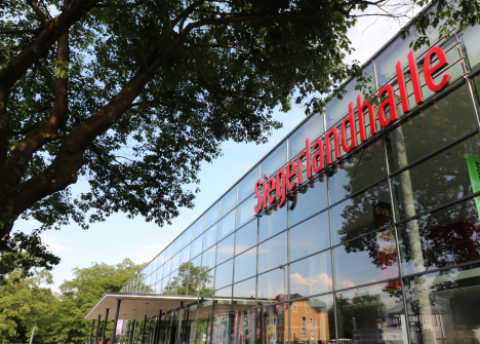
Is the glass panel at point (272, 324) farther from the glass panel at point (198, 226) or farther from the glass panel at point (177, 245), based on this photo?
the glass panel at point (177, 245)

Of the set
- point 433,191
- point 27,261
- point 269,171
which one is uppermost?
point 269,171

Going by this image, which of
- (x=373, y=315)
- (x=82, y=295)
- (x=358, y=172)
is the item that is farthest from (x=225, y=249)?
(x=82, y=295)

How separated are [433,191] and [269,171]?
26.4ft

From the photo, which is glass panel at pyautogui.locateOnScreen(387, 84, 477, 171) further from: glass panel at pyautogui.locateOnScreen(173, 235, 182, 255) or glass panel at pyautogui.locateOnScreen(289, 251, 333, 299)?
glass panel at pyautogui.locateOnScreen(173, 235, 182, 255)

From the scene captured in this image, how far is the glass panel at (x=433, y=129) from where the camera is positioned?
7492mm

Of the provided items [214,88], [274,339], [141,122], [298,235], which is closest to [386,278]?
[298,235]

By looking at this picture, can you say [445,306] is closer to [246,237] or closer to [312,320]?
[312,320]

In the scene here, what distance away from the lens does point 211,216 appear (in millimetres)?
21578

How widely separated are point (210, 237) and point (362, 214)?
494 inches

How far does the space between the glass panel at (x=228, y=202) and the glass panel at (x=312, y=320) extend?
7.81m

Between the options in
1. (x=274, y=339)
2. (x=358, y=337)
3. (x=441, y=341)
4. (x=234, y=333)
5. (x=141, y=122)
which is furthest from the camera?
(x=234, y=333)

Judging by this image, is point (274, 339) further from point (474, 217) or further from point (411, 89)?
point (411, 89)

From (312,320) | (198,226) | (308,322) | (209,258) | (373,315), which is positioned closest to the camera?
(373,315)

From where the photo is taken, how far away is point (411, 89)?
8.84m
